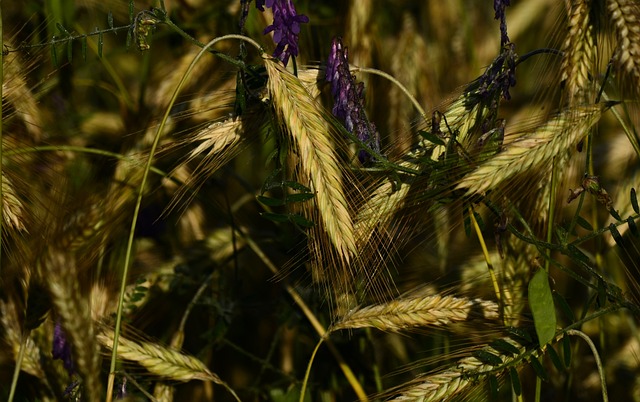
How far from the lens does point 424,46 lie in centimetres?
259

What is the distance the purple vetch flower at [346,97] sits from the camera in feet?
4.61

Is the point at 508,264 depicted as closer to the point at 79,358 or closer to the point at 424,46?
the point at 79,358

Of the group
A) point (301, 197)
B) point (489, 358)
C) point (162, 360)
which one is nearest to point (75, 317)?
point (162, 360)

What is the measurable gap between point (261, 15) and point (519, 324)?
0.95 metres

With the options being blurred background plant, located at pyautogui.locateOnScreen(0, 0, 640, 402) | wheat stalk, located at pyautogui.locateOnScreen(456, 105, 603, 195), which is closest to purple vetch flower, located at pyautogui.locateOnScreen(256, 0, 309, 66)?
blurred background plant, located at pyautogui.locateOnScreen(0, 0, 640, 402)

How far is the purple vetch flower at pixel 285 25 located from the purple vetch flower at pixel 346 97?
0.07 metres

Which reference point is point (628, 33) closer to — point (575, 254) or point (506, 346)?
point (575, 254)

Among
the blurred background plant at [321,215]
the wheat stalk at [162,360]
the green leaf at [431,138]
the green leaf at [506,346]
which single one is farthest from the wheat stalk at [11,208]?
the green leaf at [506,346]

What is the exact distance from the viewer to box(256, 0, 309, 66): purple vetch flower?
4.45 ft

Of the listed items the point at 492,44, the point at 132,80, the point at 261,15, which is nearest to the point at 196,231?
the point at 261,15

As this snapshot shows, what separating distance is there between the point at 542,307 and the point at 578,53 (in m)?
0.43

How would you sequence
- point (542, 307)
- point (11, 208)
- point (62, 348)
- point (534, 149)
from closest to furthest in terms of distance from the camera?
point (542, 307)
point (534, 149)
point (11, 208)
point (62, 348)

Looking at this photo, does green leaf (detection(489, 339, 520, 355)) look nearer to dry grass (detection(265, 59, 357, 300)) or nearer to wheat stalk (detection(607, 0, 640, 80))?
dry grass (detection(265, 59, 357, 300))

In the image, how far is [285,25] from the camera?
1370 millimetres
